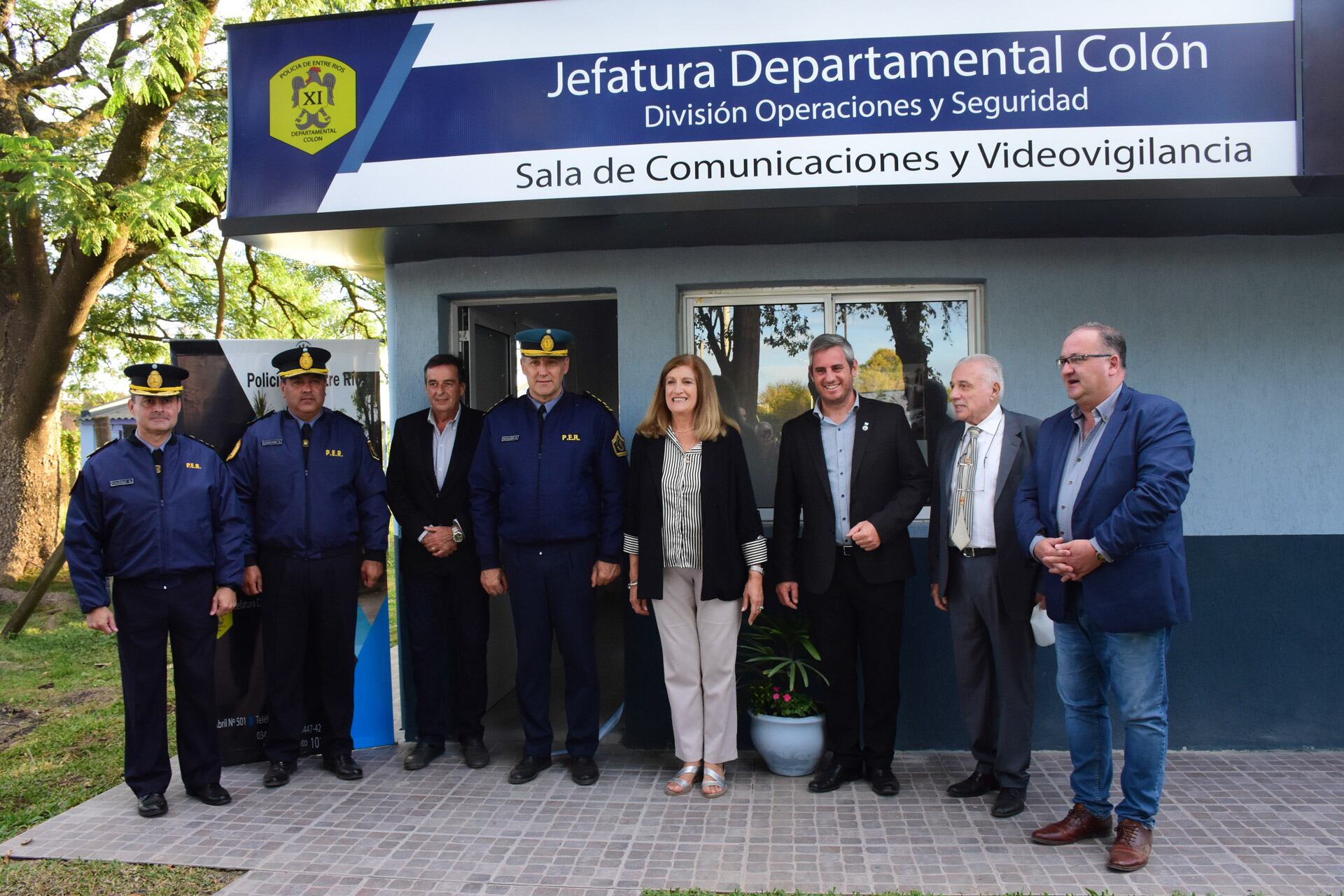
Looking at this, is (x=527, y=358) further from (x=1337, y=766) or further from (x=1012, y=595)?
(x=1337, y=766)

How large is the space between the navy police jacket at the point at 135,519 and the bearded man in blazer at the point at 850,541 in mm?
2637

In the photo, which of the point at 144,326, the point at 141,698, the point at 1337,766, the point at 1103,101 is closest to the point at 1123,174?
the point at 1103,101

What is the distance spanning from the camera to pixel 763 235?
4820mm

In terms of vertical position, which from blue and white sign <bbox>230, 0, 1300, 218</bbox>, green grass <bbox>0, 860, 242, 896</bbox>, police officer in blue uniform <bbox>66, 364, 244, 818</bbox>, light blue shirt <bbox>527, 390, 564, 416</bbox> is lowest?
green grass <bbox>0, 860, 242, 896</bbox>

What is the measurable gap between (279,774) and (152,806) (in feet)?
1.77

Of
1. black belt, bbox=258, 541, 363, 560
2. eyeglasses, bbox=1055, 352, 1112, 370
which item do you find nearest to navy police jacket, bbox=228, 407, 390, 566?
black belt, bbox=258, 541, 363, 560

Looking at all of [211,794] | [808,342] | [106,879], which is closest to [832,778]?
[808,342]

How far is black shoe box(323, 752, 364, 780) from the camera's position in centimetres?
461

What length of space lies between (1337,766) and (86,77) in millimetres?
13303

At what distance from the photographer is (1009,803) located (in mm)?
4004

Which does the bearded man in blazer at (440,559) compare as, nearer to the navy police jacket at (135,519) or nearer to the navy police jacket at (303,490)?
the navy police jacket at (303,490)

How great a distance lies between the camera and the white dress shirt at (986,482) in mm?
4020

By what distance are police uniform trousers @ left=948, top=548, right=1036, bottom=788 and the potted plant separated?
0.67 metres

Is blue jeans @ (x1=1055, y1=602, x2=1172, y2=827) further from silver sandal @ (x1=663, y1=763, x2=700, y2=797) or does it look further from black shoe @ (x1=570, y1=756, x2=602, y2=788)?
black shoe @ (x1=570, y1=756, x2=602, y2=788)
